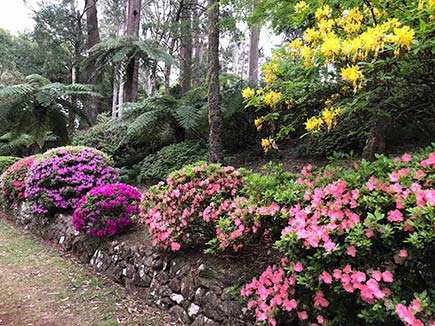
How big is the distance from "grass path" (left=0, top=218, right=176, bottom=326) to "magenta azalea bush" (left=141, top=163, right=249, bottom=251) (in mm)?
590

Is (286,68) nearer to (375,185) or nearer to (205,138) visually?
(375,185)

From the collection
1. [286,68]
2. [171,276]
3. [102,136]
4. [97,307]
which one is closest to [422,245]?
[286,68]

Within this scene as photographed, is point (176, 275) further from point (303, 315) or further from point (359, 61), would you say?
point (359, 61)

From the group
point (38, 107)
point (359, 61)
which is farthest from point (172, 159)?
point (359, 61)

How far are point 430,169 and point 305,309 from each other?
92 cm

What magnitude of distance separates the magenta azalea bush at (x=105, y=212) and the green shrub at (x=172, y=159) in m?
1.53

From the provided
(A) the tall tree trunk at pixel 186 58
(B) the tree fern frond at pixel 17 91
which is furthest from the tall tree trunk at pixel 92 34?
(B) the tree fern frond at pixel 17 91

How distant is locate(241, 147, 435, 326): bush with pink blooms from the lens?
1.35m

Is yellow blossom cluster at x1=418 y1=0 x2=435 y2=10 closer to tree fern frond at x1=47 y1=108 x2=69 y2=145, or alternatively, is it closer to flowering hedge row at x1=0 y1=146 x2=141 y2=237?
flowering hedge row at x1=0 y1=146 x2=141 y2=237

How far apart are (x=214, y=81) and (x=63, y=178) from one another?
2495 millimetres

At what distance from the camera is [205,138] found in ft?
20.0

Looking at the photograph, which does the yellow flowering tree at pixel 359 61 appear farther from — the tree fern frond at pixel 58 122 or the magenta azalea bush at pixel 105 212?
the tree fern frond at pixel 58 122

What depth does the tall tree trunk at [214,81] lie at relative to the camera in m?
4.23

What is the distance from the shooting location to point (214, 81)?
4.34 meters
